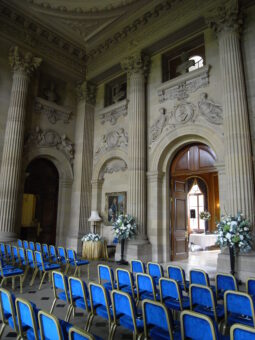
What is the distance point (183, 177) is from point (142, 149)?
82.0 inches

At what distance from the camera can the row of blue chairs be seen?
2219mm

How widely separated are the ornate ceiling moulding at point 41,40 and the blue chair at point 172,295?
1127 cm

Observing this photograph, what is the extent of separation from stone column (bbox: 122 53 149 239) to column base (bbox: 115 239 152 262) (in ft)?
0.97

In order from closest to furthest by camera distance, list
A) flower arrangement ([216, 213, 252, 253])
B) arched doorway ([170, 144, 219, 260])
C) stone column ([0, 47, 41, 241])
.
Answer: flower arrangement ([216, 213, 252, 253])
arched doorway ([170, 144, 219, 260])
stone column ([0, 47, 41, 241])

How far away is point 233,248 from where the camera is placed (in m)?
6.46

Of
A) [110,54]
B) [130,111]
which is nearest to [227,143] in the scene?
[130,111]

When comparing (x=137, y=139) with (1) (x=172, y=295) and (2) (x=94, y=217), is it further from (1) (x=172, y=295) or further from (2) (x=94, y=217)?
(1) (x=172, y=295)

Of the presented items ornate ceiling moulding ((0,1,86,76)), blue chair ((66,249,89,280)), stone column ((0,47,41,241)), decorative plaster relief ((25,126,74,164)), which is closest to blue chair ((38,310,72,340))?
blue chair ((66,249,89,280))

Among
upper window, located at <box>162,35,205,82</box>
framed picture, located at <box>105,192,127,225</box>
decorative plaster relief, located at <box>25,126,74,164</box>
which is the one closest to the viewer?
upper window, located at <box>162,35,205,82</box>

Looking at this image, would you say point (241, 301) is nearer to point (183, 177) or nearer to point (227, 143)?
point (227, 143)

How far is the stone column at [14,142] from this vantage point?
9.55 metres

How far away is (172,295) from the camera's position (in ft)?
11.9

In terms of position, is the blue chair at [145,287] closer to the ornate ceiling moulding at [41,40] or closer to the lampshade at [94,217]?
the lampshade at [94,217]

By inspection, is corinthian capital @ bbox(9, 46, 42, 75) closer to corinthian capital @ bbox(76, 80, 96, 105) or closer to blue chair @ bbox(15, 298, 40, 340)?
corinthian capital @ bbox(76, 80, 96, 105)
